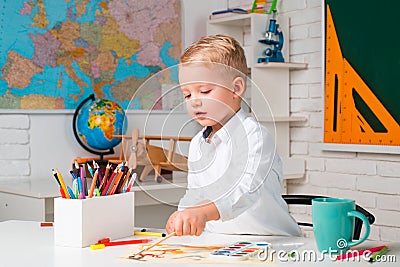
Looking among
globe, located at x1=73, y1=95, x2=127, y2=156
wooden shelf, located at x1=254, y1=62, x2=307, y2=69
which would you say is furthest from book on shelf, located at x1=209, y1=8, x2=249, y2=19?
globe, located at x1=73, y1=95, x2=127, y2=156

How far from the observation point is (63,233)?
4.54 feet

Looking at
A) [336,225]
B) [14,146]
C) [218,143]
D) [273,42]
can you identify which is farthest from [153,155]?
[273,42]

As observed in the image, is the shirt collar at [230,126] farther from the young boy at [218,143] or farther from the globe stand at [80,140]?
the globe stand at [80,140]

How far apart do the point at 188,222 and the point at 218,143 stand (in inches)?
6.7

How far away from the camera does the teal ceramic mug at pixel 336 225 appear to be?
126 cm

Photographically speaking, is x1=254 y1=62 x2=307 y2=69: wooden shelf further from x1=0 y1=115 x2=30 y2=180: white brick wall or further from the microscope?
x1=0 y1=115 x2=30 y2=180: white brick wall

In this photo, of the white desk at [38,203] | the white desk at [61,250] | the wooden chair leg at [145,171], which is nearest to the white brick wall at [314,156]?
the white desk at [38,203]

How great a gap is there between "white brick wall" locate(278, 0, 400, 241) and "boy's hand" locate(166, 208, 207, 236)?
1.87 meters

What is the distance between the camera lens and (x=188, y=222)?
134cm

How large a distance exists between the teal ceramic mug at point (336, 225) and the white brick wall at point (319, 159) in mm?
1829

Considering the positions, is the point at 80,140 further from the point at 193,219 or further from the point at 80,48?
the point at 193,219

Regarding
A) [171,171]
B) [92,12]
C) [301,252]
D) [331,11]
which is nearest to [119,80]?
[92,12]

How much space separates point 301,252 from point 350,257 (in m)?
0.10

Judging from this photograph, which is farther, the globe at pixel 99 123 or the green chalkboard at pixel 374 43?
the globe at pixel 99 123
